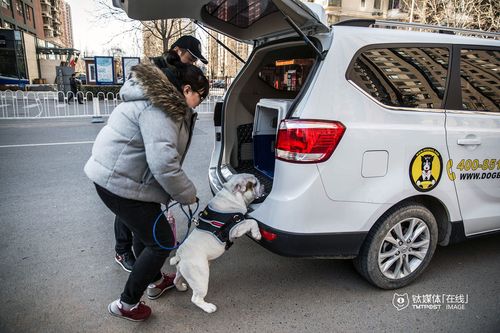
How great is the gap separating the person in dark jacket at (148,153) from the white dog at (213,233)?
0.60 ft

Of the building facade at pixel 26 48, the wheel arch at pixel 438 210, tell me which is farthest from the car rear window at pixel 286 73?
the building facade at pixel 26 48

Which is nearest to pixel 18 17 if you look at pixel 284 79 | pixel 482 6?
pixel 482 6

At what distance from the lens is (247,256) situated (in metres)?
3.51

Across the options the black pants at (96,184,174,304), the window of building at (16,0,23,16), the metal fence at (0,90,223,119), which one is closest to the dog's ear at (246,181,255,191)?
the black pants at (96,184,174,304)

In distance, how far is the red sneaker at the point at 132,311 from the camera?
8.31ft

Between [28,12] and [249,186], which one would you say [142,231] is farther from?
[28,12]

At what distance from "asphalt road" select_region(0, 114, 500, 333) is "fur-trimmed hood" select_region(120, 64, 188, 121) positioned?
1.48 m

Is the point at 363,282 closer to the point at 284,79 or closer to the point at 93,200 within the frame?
the point at 284,79

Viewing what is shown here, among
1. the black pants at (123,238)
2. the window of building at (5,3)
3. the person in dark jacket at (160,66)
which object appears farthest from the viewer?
the window of building at (5,3)

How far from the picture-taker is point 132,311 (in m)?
2.54

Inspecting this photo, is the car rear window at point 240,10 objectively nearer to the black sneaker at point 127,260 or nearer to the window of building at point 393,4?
the black sneaker at point 127,260

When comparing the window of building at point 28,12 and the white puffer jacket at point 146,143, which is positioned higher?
the window of building at point 28,12

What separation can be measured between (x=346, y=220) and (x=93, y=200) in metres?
3.57

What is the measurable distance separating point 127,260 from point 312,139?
1965 millimetres
